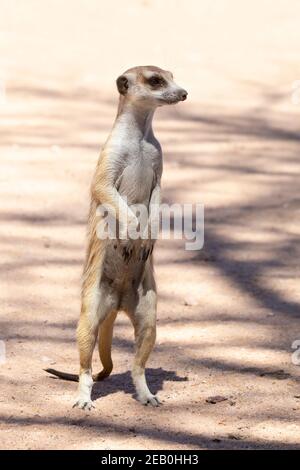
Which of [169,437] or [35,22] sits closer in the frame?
[169,437]

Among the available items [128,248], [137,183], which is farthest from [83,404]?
[137,183]

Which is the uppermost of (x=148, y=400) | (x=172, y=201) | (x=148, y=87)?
(x=148, y=87)

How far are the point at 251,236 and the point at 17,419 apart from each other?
3564mm

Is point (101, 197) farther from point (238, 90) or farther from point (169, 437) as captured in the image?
point (238, 90)

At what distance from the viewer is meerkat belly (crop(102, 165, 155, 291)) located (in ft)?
17.1

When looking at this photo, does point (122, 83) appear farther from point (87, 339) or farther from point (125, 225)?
point (87, 339)

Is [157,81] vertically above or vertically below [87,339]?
above

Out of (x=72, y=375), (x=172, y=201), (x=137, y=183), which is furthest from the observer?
(x=172, y=201)

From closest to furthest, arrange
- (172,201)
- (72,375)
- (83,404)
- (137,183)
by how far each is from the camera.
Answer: (83,404)
(137,183)
(72,375)
(172,201)

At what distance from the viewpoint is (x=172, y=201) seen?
8.74 meters

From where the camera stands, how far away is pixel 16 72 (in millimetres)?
11547

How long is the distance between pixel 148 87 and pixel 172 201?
11.8ft

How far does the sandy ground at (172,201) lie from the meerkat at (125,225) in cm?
26

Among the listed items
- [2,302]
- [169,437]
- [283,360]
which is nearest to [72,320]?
[2,302]
